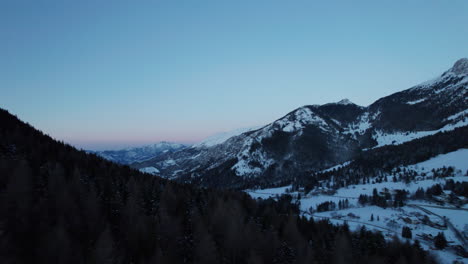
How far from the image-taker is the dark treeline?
32438 millimetres

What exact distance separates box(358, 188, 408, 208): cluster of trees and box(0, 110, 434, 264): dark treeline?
105788 mm

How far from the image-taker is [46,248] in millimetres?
29812

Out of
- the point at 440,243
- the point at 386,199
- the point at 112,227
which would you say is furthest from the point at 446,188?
the point at 112,227

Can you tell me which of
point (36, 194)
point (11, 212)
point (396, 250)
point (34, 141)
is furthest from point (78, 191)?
point (396, 250)

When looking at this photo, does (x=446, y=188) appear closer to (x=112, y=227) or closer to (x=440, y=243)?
(x=440, y=243)

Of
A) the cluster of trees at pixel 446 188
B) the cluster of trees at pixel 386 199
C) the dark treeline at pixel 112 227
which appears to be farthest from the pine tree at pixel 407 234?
the cluster of trees at pixel 446 188

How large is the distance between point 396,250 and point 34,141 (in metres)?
127

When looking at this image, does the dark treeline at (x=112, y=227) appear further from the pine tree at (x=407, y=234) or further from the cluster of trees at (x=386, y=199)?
the cluster of trees at (x=386, y=199)

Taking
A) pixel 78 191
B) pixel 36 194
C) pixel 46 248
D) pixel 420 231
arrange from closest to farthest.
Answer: pixel 46 248, pixel 36 194, pixel 78 191, pixel 420 231

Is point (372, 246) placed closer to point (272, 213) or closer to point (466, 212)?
point (272, 213)

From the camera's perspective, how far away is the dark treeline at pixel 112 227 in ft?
106

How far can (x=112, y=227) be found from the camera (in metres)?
48.5

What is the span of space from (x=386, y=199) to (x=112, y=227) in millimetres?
202293

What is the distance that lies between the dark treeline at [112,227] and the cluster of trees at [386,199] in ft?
347
